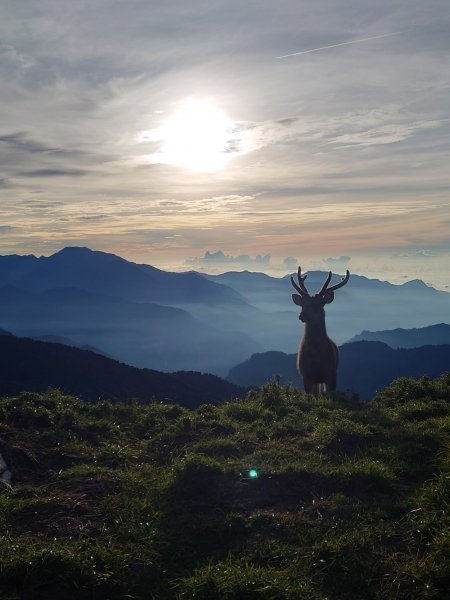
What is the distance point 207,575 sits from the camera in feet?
17.5

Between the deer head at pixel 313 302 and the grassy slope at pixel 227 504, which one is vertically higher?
the deer head at pixel 313 302

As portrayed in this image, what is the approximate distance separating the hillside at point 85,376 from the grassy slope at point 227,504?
47.6 meters

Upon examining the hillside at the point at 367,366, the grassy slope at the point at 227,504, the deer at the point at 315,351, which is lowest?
the hillside at the point at 367,366

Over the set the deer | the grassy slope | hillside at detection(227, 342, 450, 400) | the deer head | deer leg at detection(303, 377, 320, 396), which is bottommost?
hillside at detection(227, 342, 450, 400)

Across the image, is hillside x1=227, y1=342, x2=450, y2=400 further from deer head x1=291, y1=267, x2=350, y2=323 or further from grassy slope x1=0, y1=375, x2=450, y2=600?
grassy slope x1=0, y1=375, x2=450, y2=600

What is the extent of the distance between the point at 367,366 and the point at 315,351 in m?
126

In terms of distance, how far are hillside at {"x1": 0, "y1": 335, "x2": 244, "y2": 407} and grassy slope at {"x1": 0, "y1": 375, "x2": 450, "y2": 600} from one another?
156 ft

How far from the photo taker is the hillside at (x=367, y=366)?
401ft

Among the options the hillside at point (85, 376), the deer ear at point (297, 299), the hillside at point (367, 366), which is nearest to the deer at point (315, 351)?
the deer ear at point (297, 299)

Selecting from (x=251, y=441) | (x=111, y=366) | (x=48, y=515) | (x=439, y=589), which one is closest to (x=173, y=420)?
(x=251, y=441)

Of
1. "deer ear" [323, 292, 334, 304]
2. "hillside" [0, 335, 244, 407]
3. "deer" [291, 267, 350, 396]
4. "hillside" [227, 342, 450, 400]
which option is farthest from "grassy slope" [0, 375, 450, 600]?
"hillside" [227, 342, 450, 400]

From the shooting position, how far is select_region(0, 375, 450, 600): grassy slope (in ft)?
17.6

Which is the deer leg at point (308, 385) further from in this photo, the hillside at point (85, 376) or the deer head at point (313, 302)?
the hillside at point (85, 376)

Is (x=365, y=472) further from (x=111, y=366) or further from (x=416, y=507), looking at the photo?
(x=111, y=366)
